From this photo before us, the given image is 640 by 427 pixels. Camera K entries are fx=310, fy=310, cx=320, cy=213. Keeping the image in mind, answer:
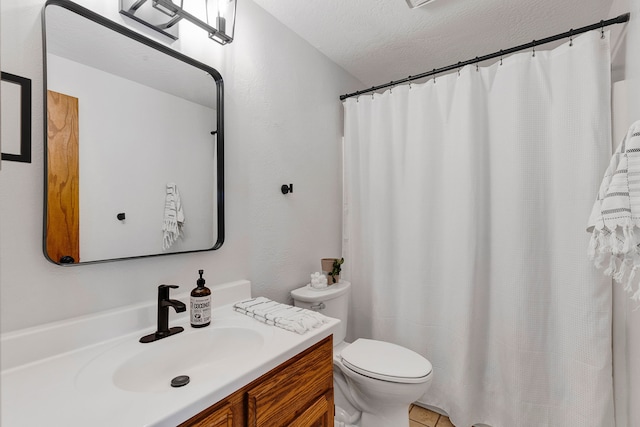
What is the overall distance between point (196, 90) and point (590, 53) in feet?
5.85

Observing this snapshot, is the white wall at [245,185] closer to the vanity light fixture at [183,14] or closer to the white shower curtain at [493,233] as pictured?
the vanity light fixture at [183,14]

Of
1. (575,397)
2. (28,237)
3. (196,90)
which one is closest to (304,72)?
(196,90)

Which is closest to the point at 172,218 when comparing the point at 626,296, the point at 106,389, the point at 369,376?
the point at 106,389

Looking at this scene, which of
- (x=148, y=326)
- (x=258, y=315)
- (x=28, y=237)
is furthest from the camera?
(x=258, y=315)

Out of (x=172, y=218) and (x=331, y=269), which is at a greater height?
(x=172, y=218)

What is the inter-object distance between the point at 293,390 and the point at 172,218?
78cm

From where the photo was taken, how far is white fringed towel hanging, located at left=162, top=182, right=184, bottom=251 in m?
1.21

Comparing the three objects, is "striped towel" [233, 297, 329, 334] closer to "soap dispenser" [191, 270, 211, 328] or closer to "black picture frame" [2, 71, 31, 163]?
"soap dispenser" [191, 270, 211, 328]

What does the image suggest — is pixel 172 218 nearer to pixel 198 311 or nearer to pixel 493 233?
pixel 198 311

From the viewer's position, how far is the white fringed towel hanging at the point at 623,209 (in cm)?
92

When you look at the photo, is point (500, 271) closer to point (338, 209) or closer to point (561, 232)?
point (561, 232)

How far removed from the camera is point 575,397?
147 centimetres

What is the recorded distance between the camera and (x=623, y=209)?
0.94 metres

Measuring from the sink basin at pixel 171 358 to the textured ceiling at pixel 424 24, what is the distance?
5.22ft
